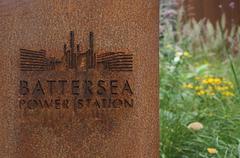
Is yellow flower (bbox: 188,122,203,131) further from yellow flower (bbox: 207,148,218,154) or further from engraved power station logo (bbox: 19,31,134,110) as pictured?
engraved power station logo (bbox: 19,31,134,110)

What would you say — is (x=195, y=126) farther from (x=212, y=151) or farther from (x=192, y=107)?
(x=192, y=107)

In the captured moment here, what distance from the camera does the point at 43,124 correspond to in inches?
163

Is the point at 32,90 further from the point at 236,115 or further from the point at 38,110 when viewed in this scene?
the point at 236,115

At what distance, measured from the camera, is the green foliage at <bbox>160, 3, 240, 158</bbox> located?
17.5 ft

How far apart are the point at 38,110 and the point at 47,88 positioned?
0.43 feet

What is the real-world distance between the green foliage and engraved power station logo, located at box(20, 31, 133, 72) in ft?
3.54

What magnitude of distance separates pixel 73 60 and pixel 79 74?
0.08 m

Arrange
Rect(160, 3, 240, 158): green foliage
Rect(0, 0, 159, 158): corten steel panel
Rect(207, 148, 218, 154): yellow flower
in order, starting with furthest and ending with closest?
Rect(160, 3, 240, 158): green foliage
Rect(207, 148, 218, 154): yellow flower
Rect(0, 0, 159, 158): corten steel panel

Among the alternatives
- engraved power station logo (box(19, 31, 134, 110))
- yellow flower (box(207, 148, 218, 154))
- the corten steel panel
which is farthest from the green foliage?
engraved power station logo (box(19, 31, 134, 110))

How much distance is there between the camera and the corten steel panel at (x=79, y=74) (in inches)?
162

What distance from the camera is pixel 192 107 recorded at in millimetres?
6371

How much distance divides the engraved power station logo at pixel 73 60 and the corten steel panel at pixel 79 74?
2 cm

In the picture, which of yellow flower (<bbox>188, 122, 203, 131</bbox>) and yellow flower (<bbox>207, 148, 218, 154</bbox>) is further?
yellow flower (<bbox>188, 122, 203, 131</bbox>)

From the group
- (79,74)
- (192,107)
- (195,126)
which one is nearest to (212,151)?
(195,126)
